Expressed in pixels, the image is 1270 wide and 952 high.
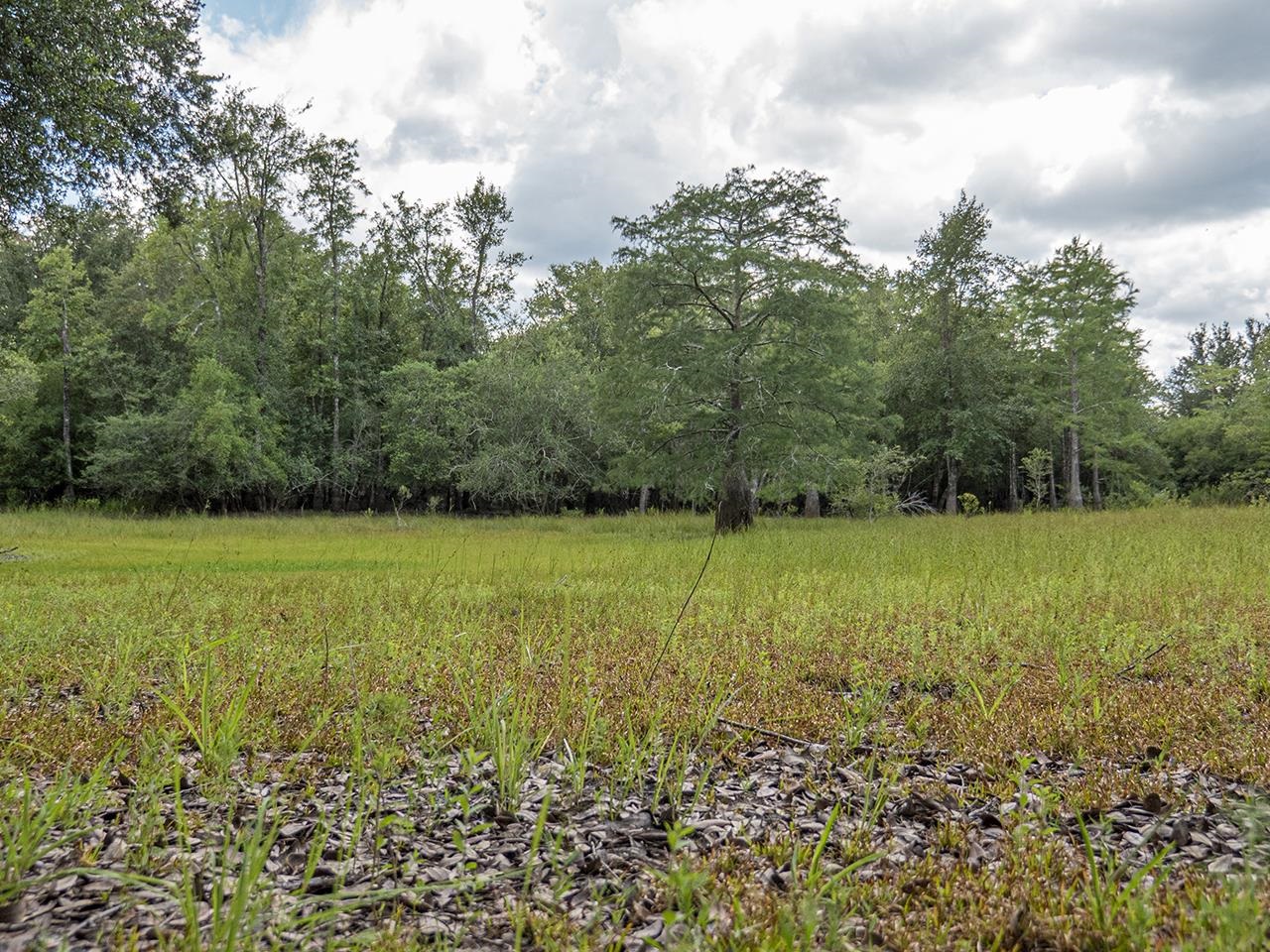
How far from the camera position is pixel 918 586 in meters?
7.50

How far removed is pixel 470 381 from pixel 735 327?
17.6m

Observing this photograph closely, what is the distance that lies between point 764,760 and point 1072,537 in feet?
41.3

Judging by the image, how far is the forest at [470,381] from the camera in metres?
20.3

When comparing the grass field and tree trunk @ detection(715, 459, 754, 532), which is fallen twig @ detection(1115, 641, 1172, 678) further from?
tree trunk @ detection(715, 459, 754, 532)

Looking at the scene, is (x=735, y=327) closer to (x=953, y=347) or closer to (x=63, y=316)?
(x=953, y=347)

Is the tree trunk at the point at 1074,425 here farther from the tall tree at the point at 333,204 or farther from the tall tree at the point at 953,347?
the tall tree at the point at 333,204

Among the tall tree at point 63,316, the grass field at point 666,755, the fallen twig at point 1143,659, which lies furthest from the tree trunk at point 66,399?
the fallen twig at point 1143,659

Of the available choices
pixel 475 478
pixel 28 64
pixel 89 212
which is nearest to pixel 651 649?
pixel 28 64

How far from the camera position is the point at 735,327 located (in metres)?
19.0

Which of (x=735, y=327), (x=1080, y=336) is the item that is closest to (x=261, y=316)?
(x=735, y=327)

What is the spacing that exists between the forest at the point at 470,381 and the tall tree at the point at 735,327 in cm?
15

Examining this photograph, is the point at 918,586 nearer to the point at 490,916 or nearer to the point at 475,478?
the point at 490,916

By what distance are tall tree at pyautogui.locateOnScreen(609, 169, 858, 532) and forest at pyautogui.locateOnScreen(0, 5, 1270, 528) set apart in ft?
0.49

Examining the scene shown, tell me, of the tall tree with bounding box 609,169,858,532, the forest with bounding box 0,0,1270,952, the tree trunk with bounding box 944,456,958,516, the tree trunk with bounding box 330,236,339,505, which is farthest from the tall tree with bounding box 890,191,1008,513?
the tree trunk with bounding box 330,236,339,505
